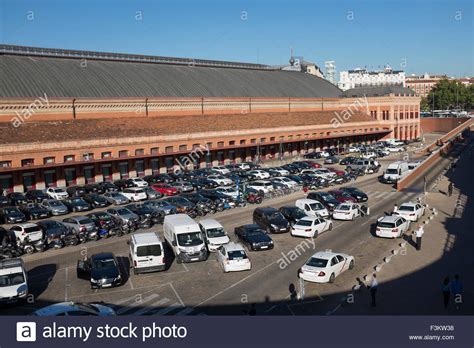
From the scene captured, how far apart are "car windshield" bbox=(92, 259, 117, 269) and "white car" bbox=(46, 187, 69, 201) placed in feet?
69.5

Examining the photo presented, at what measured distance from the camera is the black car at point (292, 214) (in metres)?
33.0

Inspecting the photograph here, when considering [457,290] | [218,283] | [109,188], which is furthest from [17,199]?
[457,290]

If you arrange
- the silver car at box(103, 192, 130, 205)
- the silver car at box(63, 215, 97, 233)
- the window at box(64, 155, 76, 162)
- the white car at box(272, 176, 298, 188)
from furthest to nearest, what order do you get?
the window at box(64, 155, 76, 162), the white car at box(272, 176, 298, 188), the silver car at box(103, 192, 130, 205), the silver car at box(63, 215, 97, 233)

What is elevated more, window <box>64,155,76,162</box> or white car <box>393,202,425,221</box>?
window <box>64,155,76,162</box>

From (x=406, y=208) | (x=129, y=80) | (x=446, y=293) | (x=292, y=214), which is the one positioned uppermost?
(x=129, y=80)

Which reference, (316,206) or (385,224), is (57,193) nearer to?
(316,206)

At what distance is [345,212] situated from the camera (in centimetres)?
3500

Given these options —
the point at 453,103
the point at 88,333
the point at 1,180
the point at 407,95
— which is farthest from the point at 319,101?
the point at 453,103

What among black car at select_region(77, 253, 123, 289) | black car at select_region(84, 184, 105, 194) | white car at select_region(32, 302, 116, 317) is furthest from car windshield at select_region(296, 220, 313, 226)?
black car at select_region(84, 184, 105, 194)

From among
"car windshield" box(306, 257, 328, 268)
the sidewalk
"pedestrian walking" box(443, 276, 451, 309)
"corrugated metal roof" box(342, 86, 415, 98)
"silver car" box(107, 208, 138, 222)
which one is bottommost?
the sidewalk

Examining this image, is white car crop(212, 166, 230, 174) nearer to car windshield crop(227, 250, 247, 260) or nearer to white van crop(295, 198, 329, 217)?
white van crop(295, 198, 329, 217)

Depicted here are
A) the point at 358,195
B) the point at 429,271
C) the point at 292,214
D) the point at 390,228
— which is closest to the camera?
the point at 429,271

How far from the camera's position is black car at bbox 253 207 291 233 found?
31594 millimetres

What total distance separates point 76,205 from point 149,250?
55.5ft
